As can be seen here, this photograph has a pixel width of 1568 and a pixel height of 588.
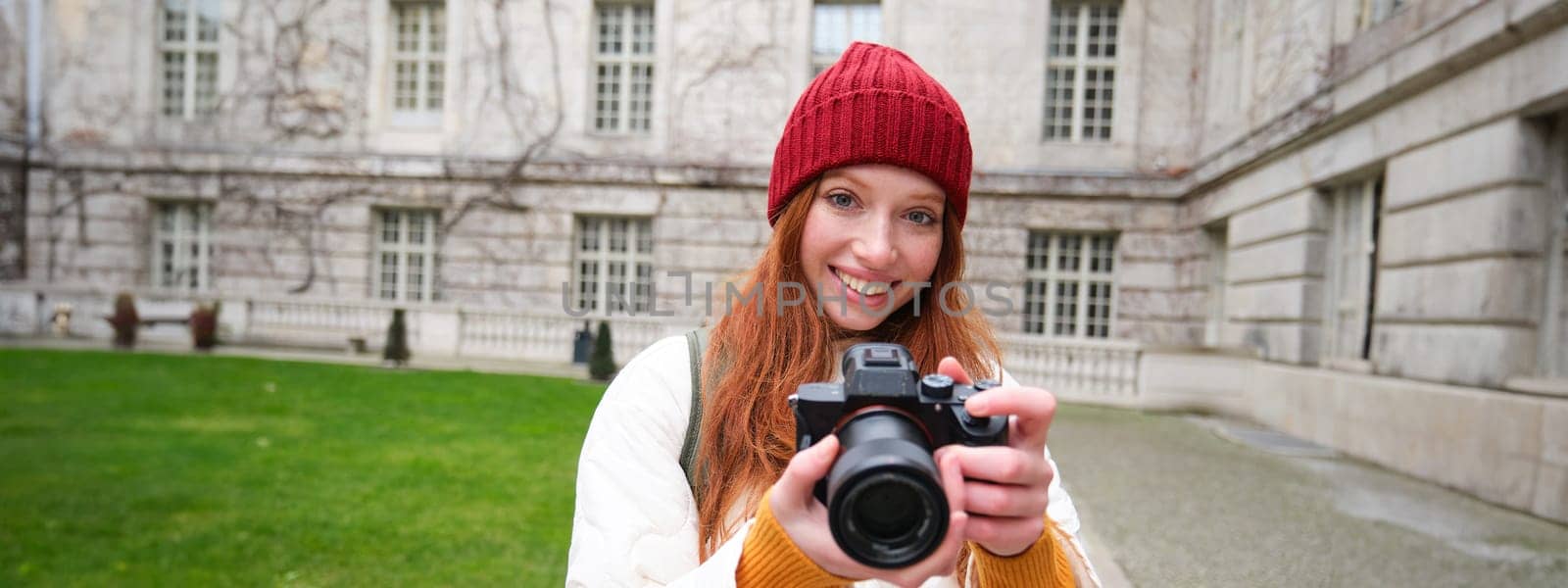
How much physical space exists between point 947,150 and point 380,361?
11.0m

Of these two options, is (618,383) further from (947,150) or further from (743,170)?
(743,170)

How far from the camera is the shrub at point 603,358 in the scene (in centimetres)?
928

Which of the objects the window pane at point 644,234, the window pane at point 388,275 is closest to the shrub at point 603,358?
the window pane at point 644,234

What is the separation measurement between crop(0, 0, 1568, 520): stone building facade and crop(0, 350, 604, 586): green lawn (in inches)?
150

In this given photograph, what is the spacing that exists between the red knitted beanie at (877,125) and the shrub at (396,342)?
10.2 m

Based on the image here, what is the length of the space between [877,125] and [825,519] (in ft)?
2.14

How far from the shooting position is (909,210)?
1.26 m

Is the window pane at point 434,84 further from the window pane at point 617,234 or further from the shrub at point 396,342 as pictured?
the shrub at point 396,342

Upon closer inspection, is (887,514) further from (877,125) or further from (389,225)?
(389,225)

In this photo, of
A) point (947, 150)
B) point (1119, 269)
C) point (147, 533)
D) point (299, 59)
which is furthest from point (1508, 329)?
point (299, 59)

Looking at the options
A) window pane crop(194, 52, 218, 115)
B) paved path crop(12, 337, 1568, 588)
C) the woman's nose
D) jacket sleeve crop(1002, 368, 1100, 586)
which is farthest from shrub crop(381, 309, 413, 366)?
jacket sleeve crop(1002, 368, 1100, 586)

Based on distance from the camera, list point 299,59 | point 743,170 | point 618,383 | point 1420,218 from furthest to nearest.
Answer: point 299,59 → point 743,170 → point 1420,218 → point 618,383

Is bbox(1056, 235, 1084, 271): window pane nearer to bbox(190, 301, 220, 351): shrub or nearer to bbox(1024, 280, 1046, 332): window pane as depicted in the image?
bbox(1024, 280, 1046, 332): window pane

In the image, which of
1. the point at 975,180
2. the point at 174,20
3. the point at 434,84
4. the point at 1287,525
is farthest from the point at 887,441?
the point at 174,20
